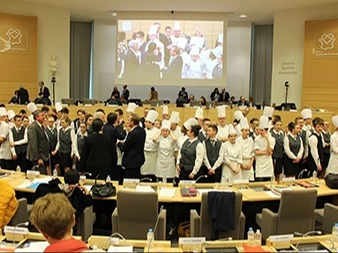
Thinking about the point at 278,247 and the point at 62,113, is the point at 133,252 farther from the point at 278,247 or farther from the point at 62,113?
the point at 62,113

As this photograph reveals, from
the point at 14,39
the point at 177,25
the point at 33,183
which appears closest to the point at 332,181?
the point at 33,183

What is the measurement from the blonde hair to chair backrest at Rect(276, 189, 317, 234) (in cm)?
291

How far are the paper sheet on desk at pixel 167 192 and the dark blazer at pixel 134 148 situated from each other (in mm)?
1339

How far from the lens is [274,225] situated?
198 inches

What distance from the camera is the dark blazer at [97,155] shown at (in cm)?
630

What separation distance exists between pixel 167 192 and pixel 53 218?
2.95 metres

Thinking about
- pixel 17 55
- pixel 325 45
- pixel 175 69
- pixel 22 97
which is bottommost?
pixel 22 97

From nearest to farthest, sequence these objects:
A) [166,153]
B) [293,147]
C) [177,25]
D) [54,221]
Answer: [54,221], [166,153], [293,147], [177,25]

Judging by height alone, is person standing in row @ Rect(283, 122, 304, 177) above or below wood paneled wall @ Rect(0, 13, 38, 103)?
below

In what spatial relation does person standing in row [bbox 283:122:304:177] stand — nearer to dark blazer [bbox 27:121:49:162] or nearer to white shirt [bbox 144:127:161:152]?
white shirt [bbox 144:127:161:152]

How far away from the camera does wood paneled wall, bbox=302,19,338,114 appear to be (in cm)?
1490

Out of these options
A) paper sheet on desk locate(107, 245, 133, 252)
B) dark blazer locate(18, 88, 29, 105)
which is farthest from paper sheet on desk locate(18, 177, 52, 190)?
dark blazer locate(18, 88, 29, 105)

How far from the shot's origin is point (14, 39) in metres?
15.8

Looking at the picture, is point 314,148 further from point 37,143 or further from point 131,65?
point 131,65
